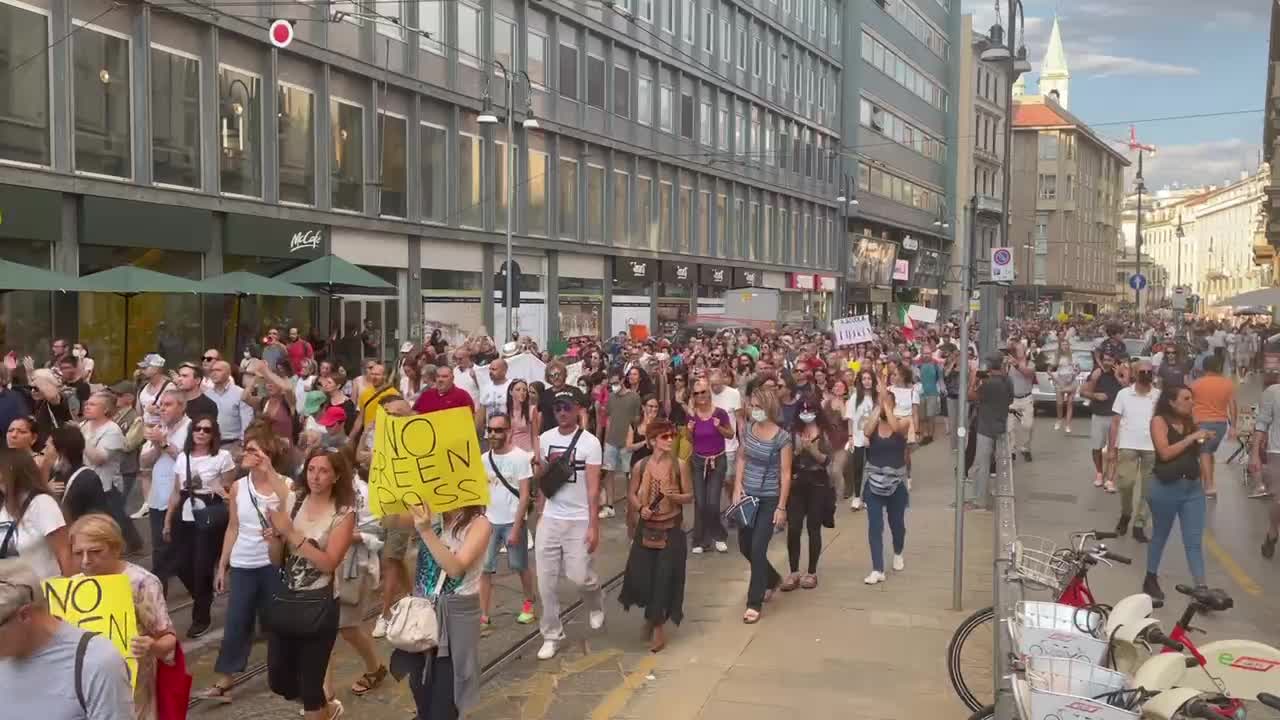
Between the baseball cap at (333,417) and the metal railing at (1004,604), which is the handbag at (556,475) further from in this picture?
the baseball cap at (333,417)

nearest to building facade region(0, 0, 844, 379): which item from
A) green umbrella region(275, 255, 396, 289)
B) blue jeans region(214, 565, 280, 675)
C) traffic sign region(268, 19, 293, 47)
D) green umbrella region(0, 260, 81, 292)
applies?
traffic sign region(268, 19, 293, 47)

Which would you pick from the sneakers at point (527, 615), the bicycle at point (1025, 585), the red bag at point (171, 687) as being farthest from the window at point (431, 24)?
the red bag at point (171, 687)

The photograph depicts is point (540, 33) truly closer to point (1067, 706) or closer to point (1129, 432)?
point (1129, 432)

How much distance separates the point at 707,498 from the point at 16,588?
28.3ft

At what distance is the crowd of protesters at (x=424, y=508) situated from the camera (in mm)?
6012

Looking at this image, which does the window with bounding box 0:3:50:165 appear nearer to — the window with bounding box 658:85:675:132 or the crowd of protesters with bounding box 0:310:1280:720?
the crowd of protesters with bounding box 0:310:1280:720

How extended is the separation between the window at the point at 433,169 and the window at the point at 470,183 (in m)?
0.62

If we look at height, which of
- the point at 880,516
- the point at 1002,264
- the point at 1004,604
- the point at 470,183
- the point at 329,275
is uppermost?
the point at 470,183

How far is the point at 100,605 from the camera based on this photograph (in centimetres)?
452

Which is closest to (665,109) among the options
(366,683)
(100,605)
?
(366,683)

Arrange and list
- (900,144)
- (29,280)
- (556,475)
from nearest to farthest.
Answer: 1. (556,475)
2. (29,280)
3. (900,144)

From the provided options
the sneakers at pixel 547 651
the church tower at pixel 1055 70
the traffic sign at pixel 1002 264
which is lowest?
the sneakers at pixel 547 651

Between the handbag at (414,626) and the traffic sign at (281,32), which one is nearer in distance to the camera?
the handbag at (414,626)

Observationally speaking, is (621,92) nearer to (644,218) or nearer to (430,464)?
(644,218)
